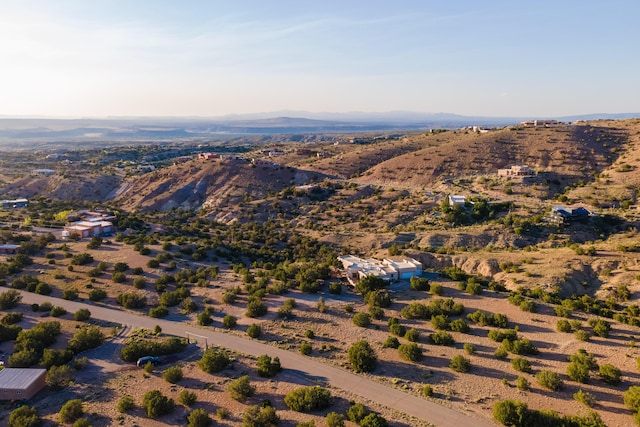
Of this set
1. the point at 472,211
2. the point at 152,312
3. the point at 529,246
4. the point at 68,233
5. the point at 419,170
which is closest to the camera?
the point at 152,312

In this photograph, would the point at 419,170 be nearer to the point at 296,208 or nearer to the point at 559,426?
the point at 296,208

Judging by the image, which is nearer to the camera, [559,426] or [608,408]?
[559,426]

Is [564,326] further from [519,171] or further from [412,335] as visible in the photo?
[519,171]

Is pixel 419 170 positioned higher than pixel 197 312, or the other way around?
pixel 419 170

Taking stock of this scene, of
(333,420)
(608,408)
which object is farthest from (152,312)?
(608,408)

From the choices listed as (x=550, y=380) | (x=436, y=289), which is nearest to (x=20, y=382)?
(x=550, y=380)

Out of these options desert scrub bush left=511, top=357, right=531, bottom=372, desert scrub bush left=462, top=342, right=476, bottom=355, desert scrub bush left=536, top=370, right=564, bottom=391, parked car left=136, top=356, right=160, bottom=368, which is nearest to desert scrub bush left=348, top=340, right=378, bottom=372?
desert scrub bush left=462, top=342, right=476, bottom=355

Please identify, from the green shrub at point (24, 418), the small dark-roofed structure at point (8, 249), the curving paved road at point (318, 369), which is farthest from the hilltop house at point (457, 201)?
the small dark-roofed structure at point (8, 249)
